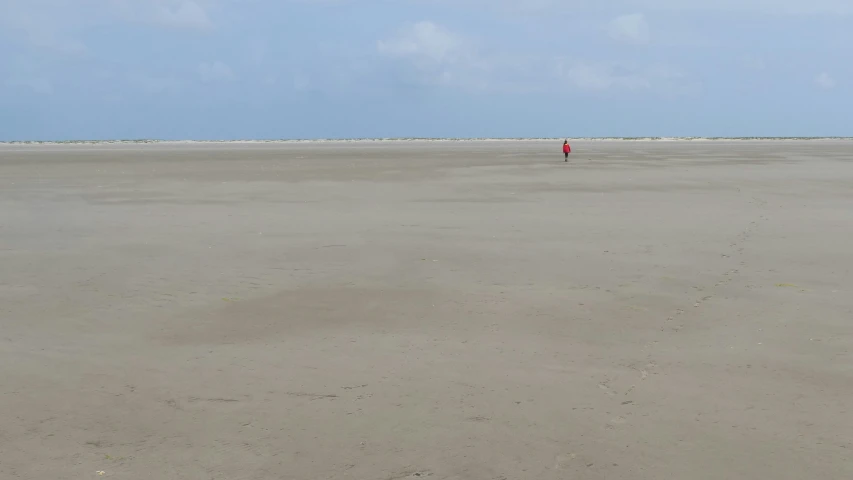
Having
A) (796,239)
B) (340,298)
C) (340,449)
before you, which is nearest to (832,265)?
(796,239)

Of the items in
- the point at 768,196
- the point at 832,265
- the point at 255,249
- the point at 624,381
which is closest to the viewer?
the point at 624,381

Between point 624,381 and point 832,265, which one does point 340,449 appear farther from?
point 832,265

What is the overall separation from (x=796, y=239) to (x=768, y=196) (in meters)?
6.76

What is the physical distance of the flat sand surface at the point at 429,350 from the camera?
3.83m

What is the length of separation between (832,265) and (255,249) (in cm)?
730

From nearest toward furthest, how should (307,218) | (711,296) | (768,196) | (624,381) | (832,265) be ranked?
(624,381), (711,296), (832,265), (307,218), (768,196)

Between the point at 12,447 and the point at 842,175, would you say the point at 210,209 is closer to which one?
the point at 12,447

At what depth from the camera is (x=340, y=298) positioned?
7.23 metres

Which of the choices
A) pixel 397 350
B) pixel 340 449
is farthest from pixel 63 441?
pixel 397 350

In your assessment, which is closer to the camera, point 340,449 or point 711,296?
point 340,449

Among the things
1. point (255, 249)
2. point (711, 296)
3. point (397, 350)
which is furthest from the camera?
point (255, 249)

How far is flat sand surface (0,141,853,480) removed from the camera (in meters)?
3.83

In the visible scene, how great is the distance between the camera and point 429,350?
5.55m

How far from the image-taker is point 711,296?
707 cm
